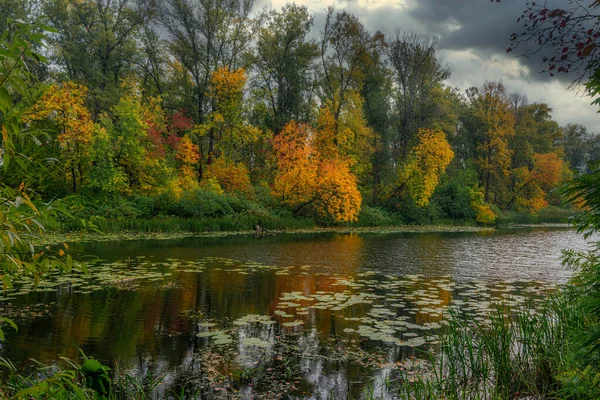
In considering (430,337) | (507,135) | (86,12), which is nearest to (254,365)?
(430,337)

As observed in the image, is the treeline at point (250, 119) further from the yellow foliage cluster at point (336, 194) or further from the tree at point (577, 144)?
the tree at point (577, 144)

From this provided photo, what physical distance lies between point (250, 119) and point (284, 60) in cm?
572

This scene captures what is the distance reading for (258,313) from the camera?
24.3ft

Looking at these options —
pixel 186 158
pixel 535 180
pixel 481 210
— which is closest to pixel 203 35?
pixel 186 158

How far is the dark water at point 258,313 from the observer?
16.5 feet

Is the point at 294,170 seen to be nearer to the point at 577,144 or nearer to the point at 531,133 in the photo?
the point at 531,133

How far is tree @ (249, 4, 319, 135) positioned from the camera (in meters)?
31.6

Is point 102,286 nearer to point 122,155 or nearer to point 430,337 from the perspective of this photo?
point 430,337

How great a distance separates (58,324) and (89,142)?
15.2 m

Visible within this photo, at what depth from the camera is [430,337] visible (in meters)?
6.13

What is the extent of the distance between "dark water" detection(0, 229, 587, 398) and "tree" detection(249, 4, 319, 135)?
20549 mm

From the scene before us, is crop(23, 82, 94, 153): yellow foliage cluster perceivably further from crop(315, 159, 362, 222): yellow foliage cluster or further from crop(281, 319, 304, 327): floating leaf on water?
crop(281, 319, 304, 327): floating leaf on water

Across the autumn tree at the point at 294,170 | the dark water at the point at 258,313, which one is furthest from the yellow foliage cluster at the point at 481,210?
the dark water at the point at 258,313

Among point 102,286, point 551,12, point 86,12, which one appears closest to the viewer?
point 551,12
